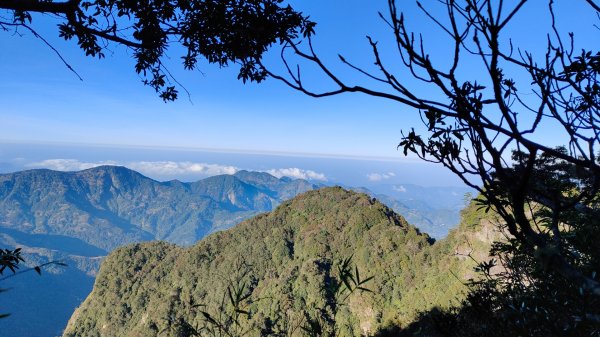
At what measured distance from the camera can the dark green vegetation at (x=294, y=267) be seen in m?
63.3

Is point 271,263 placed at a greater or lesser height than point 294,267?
lesser

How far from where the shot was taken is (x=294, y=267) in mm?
89688

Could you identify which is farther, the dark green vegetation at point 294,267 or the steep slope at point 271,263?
the steep slope at point 271,263

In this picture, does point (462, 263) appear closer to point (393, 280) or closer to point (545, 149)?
point (393, 280)

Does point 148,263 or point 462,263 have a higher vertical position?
point 462,263

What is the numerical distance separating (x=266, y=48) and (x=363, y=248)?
273 feet

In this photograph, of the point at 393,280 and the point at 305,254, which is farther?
the point at 305,254

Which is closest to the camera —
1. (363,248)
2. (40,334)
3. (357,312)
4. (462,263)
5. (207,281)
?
(462,263)

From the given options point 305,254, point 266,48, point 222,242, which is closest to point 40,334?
point 222,242

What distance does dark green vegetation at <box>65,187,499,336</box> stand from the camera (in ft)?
208

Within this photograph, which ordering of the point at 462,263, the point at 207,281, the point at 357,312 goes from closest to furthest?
the point at 462,263, the point at 357,312, the point at 207,281

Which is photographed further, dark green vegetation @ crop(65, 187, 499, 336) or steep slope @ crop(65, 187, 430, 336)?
steep slope @ crop(65, 187, 430, 336)

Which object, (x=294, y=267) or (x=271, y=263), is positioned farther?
(x=271, y=263)

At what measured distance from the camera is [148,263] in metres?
113
